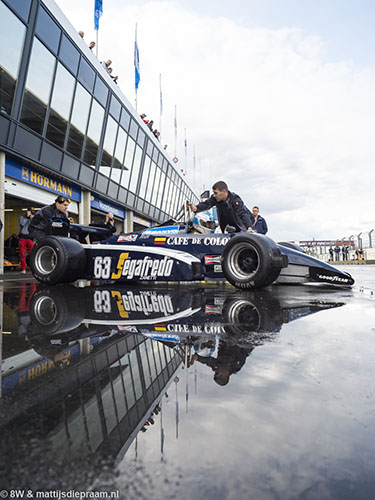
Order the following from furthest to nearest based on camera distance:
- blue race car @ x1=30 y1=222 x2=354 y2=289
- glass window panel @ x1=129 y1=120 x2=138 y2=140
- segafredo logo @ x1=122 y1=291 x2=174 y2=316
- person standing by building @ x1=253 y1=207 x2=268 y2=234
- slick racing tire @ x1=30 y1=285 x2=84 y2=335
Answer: glass window panel @ x1=129 y1=120 x2=138 y2=140 < person standing by building @ x1=253 y1=207 x2=268 y2=234 < blue race car @ x1=30 y1=222 x2=354 y2=289 < segafredo logo @ x1=122 y1=291 x2=174 y2=316 < slick racing tire @ x1=30 y1=285 x2=84 y2=335

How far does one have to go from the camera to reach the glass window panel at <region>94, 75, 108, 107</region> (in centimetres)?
1435

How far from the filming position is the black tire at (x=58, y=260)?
4.43 metres

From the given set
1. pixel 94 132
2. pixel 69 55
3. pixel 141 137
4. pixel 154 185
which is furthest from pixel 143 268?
pixel 154 185

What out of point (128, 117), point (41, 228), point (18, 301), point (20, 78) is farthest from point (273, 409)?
point (128, 117)

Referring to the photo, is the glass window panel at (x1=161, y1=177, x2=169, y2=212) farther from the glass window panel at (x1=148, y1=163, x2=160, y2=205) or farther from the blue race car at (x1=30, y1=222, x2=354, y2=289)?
the blue race car at (x1=30, y1=222, x2=354, y2=289)

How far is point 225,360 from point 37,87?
38.8 feet

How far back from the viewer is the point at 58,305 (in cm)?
295

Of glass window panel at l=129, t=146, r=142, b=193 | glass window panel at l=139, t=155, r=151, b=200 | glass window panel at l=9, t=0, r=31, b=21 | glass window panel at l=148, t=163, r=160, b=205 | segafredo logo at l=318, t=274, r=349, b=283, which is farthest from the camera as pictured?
glass window panel at l=148, t=163, r=160, b=205

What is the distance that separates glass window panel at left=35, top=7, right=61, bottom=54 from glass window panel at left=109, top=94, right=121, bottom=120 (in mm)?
4789

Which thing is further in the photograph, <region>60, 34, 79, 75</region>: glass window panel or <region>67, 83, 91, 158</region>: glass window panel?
<region>67, 83, 91, 158</region>: glass window panel

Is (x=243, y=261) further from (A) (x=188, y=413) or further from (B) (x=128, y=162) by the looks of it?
(B) (x=128, y=162)

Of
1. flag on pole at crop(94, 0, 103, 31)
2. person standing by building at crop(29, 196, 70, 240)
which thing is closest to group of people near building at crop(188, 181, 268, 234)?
person standing by building at crop(29, 196, 70, 240)

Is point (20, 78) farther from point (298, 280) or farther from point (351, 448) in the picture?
point (351, 448)

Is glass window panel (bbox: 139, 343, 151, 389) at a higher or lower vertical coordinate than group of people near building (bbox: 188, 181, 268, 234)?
lower
